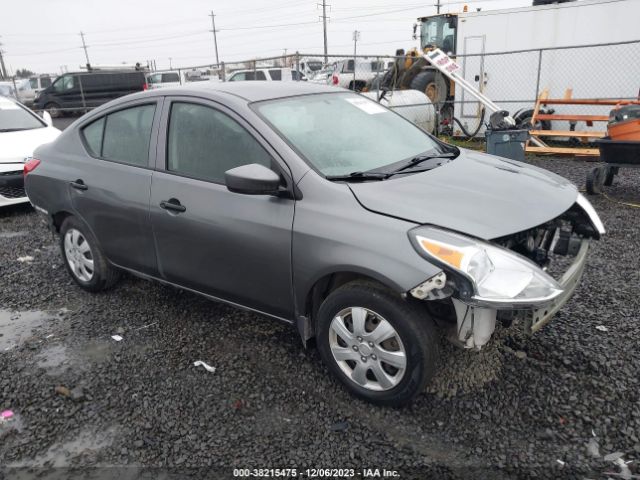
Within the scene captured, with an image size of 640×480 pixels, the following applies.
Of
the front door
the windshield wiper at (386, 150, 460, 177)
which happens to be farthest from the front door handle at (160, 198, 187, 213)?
the windshield wiper at (386, 150, 460, 177)

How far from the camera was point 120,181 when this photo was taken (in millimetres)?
3688

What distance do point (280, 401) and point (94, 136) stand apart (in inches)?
103

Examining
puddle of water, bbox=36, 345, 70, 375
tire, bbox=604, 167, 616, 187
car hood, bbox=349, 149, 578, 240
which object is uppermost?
car hood, bbox=349, 149, 578, 240

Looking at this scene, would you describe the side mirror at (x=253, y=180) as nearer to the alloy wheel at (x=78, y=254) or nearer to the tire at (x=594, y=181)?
the alloy wheel at (x=78, y=254)

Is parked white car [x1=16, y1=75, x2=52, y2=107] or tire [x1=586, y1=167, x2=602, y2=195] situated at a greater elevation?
parked white car [x1=16, y1=75, x2=52, y2=107]

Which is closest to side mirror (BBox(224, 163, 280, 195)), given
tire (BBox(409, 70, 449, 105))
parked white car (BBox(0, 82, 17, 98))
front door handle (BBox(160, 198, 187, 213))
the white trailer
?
front door handle (BBox(160, 198, 187, 213))

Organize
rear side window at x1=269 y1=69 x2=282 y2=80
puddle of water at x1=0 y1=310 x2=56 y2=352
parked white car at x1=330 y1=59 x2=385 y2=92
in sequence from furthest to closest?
rear side window at x1=269 y1=69 x2=282 y2=80, parked white car at x1=330 y1=59 x2=385 y2=92, puddle of water at x1=0 y1=310 x2=56 y2=352

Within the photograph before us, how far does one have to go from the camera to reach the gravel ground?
8.09 ft

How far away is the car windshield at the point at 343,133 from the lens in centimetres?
300

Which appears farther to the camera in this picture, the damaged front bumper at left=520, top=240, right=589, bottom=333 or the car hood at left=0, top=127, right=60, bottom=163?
the car hood at left=0, top=127, right=60, bottom=163

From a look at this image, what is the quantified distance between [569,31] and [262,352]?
1061 centimetres

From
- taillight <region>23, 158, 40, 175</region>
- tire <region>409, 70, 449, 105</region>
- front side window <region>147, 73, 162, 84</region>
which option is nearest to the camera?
taillight <region>23, 158, 40, 175</region>

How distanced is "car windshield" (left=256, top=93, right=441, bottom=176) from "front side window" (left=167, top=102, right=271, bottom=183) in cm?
20

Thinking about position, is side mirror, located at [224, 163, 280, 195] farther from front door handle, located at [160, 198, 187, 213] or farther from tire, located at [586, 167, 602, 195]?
tire, located at [586, 167, 602, 195]
